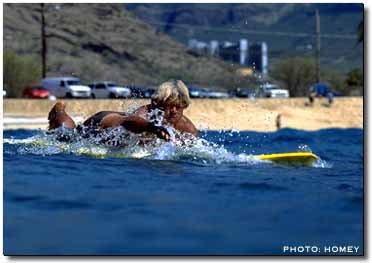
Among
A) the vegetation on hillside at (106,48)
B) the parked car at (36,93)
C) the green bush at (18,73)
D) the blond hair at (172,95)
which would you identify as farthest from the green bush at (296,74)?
the blond hair at (172,95)

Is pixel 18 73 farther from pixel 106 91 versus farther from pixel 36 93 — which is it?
pixel 36 93

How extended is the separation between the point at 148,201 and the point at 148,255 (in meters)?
1.16

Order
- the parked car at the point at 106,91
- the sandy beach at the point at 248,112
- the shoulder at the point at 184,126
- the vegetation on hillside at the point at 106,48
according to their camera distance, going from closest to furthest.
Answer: the shoulder at the point at 184,126 → the sandy beach at the point at 248,112 → the parked car at the point at 106,91 → the vegetation on hillside at the point at 106,48

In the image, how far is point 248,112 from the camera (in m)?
27.5

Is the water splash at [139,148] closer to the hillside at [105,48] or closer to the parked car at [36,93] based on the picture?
the parked car at [36,93]

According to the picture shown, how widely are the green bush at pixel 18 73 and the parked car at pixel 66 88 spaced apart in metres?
2.07

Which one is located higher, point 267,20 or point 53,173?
point 267,20

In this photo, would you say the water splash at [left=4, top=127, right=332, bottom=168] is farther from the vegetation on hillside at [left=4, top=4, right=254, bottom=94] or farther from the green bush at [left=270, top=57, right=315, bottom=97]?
the vegetation on hillside at [left=4, top=4, right=254, bottom=94]

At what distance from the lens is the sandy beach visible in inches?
987

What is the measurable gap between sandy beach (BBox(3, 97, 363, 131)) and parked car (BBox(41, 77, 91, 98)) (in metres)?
9.55

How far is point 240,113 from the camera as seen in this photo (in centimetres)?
2695

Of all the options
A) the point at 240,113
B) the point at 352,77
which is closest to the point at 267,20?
the point at 352,77

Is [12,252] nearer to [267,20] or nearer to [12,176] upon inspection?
[12,176]

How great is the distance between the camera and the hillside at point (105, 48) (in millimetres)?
69938
